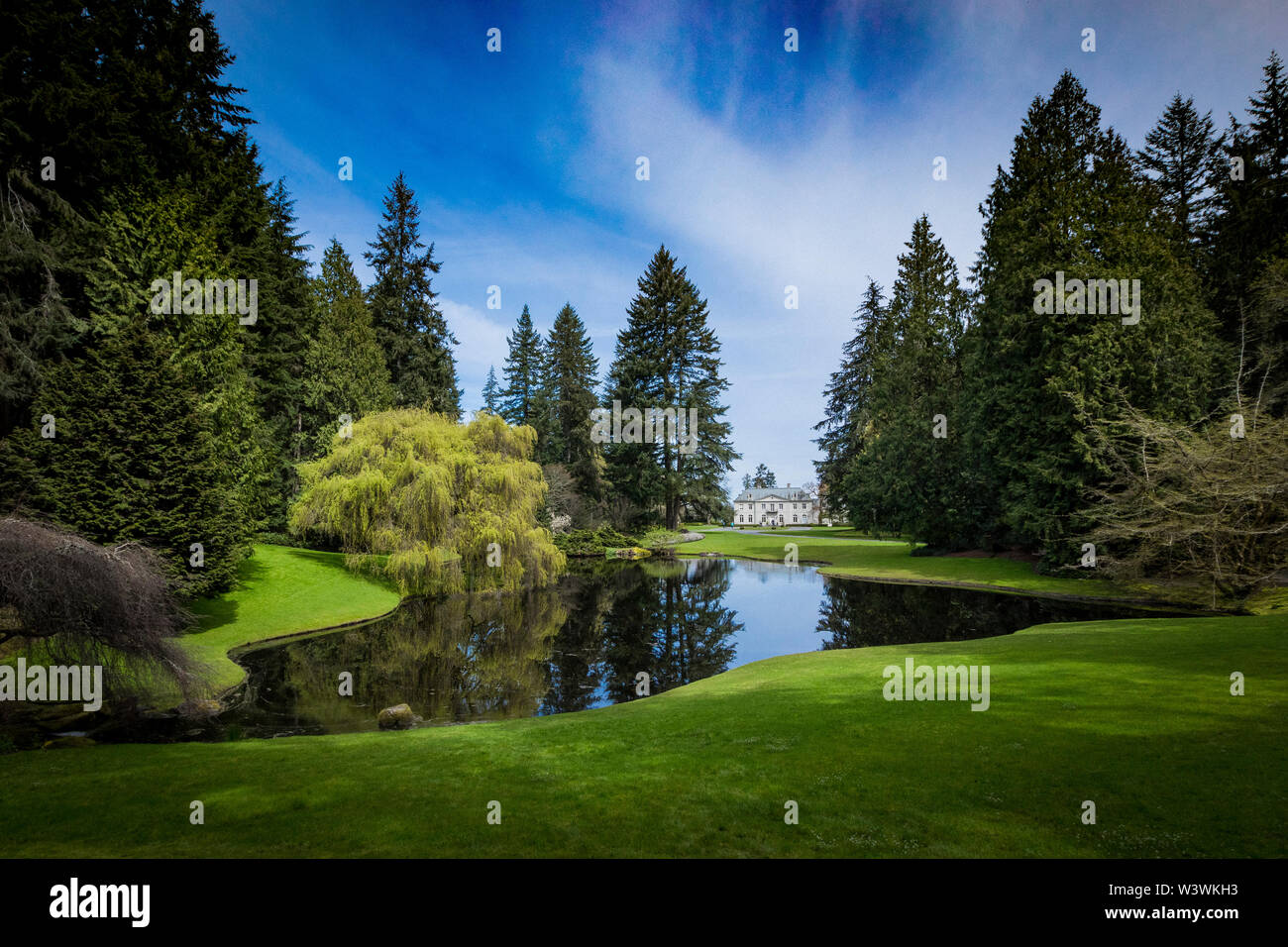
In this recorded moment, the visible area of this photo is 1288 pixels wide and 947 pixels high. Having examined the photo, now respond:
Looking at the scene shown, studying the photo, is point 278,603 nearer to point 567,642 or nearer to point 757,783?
point 567,642

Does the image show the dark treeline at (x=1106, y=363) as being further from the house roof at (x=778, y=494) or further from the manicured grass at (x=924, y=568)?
the house roof at (x=778, y=494)

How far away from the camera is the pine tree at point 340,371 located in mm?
31391

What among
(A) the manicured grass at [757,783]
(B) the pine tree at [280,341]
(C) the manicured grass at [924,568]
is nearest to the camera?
(A) the manicured grass at [757,783]

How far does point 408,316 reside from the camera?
4428 centimetres

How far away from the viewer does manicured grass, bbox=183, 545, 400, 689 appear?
47.3ft

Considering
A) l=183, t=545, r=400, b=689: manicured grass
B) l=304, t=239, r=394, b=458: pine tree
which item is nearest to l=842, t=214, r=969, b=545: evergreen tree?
l=183, t=545, r=400, b=689: manicured grass

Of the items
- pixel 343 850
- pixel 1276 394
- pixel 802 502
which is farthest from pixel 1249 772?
pixel 802 502

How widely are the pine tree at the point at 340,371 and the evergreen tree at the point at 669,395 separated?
21.4 meters

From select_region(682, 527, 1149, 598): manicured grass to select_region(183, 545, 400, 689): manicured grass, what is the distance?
25.7 meters

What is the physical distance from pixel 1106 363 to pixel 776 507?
91.1 meters

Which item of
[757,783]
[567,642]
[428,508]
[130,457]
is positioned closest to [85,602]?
[130,457]

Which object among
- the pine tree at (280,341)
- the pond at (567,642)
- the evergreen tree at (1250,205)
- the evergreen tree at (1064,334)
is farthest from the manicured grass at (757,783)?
the evergreen tree at (1250,205)

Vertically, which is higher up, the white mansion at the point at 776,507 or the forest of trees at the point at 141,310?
the forest of trees at the point at 141,310

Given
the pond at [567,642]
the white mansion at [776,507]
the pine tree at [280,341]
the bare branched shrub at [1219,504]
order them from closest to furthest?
the pond at [567,642]
the bare branched shrub at [1219,504]
the pine tree at [280,341]
the white mansion at [776,507]
